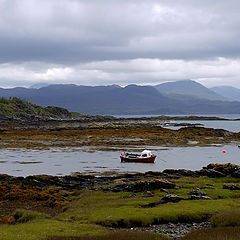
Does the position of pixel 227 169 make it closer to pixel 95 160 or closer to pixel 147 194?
pixel 147 194

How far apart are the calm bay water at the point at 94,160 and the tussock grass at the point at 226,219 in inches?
1326

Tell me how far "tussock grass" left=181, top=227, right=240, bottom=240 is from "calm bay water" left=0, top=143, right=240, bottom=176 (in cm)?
3574

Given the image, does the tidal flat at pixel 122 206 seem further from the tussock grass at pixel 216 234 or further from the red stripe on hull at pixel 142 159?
the red stripe on hull at pixel 142 159

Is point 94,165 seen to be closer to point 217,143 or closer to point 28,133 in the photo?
point 217,143

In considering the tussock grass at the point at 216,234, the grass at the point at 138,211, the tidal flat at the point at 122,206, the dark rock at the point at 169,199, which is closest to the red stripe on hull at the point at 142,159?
the tidal flat at the point at 122,206

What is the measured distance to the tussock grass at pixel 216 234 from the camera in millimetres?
20125

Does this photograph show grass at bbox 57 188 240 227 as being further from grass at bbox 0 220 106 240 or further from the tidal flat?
grass at bbox 0 220 106 240

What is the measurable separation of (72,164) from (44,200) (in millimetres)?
29725

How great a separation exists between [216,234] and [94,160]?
49.4m

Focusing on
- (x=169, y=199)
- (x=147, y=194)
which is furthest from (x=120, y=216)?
(x=147, y=194)

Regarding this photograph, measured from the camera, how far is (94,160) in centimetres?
6894

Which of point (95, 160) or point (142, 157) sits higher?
point (142, 157)

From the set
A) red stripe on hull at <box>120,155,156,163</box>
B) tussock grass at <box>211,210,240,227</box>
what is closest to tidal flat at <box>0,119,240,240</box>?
tussock grass at <box>211,210,240,227</box>

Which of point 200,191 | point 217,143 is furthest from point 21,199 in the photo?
point 217,143
